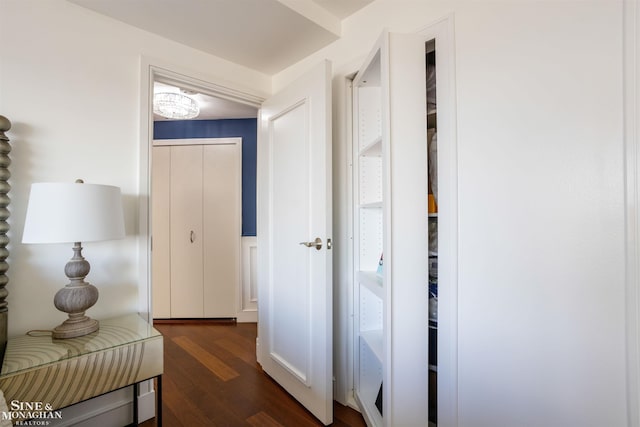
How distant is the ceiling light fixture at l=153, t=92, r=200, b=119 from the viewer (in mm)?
2295

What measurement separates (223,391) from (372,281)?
1.28 meters

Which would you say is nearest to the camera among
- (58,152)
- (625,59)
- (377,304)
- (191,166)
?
(625,59)

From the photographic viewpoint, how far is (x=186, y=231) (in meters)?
3.11

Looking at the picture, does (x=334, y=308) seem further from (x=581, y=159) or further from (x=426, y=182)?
(x=581, y=159)

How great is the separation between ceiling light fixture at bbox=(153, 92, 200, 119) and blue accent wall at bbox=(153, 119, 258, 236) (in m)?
0.69

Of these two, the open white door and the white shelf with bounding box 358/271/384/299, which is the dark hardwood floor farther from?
the white shelf with bounding box 358/271/384/299

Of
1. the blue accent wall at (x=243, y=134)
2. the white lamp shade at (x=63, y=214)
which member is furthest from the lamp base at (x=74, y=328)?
the blue accent wall at (x=243, y=134)

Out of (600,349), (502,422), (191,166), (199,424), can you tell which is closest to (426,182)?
(600,349)

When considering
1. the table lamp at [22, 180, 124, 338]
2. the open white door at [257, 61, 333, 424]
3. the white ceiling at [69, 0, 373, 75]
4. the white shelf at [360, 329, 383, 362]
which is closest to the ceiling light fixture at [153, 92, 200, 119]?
the white ceiling at [69, 0, 373, 75]

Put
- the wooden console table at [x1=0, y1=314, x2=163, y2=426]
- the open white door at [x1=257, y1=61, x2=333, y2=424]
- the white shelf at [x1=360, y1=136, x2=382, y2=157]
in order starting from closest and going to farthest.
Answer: the wooden console table at [x1=0, y1=314, x2=163, y2=426] → the white shelf at [x1=360, y1=136, x2=382, y2=157] → the open white door at [x1=257, y1=61, x2=333, y2=424]

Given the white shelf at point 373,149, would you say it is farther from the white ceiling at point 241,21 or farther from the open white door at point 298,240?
the white ceiling at point 241,21

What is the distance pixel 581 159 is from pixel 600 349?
58 centimetres

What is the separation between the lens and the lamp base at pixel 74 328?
124cm

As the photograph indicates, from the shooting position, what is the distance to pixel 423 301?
1205mm
